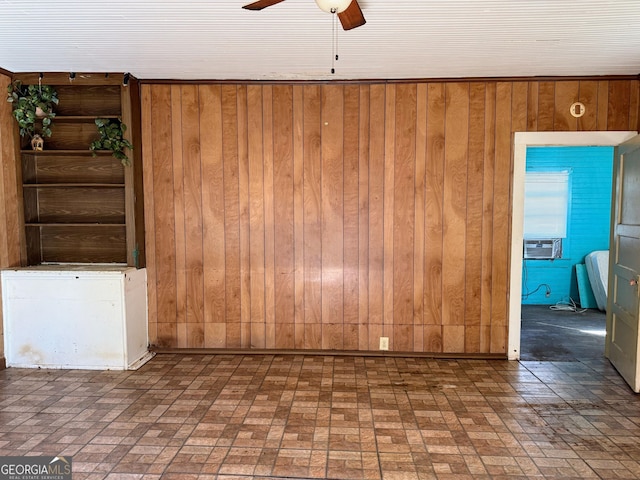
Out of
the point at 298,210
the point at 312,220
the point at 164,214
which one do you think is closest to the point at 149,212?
the point at 164,214

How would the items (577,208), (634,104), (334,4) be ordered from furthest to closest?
(577,208) → (634,104) → (334,4)

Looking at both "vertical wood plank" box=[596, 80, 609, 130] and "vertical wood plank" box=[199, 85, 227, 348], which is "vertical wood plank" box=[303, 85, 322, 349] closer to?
"vertical wood plank" box=[199, 85, 227, 348]

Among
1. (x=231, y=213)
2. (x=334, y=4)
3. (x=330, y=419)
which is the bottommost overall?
(x=330, y=419)

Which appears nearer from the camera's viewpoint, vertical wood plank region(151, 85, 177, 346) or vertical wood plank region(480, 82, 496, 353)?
vertical wood plank region(480, 82, 496, 353)

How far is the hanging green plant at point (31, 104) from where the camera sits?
3557 mm

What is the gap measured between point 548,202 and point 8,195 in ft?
22.0

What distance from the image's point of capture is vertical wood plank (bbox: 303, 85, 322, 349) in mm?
3799

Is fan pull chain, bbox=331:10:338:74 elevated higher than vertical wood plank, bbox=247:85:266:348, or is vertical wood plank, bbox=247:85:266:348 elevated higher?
fan pull chain, bbox=331:10:338:74

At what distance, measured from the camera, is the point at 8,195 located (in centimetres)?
358

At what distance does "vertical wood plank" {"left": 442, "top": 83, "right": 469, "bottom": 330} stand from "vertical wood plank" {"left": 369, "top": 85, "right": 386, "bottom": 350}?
586 millimetres

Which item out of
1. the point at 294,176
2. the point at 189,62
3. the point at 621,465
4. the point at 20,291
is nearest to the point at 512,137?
the point at 294,176

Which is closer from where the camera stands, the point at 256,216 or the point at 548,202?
the point at 256,216

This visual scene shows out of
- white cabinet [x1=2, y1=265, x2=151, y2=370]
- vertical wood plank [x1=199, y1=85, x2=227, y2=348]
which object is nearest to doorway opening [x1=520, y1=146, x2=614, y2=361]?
vertical wood plank [x1=199, y1=85, x2=227, y2=348]

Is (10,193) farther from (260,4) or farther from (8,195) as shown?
(260,4)
